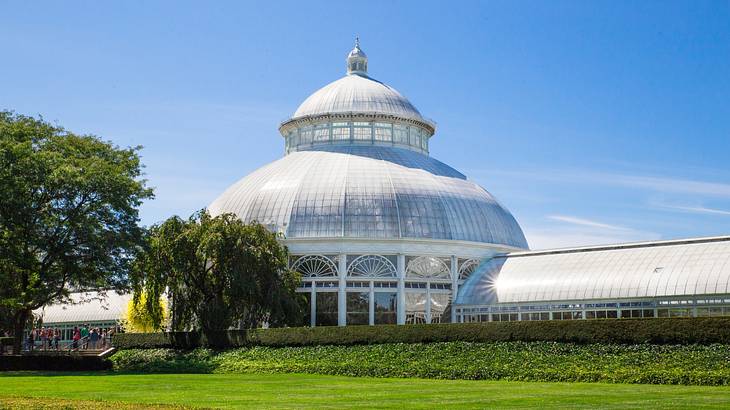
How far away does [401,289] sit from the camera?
6134 centimetres

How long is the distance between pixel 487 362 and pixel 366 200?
79.4 feet

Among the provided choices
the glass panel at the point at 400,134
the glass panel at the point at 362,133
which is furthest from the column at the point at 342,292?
the glass panel at the point at 400,134

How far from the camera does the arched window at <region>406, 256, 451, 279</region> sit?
6212 centimetres

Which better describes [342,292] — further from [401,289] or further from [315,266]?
[401,289]

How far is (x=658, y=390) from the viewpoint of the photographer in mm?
29297

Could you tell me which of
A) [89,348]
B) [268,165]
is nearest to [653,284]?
[268,165]

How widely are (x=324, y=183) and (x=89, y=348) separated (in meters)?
19.4

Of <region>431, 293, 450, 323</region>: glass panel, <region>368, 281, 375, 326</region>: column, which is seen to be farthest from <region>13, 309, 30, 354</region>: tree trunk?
<region>431, 293, 450, 323</region>: glass panel

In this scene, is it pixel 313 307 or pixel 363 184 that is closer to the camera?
pixel 313 307

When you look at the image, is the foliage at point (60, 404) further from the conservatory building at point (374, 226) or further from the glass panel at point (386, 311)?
the glass panel at point (386, 311)

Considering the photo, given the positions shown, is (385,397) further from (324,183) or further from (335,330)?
(324,183)

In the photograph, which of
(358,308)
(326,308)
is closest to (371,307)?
(358,308)

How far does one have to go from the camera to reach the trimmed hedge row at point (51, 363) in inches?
1880

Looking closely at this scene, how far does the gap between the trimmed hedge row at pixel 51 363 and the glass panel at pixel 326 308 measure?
46.7ft
